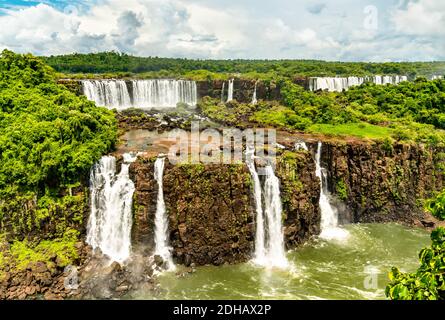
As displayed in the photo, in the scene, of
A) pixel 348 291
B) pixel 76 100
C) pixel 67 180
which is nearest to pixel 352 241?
pixel 348 291

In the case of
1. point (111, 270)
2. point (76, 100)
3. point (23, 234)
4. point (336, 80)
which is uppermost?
point (336, 80)

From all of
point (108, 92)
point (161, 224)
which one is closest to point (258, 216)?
point (161, 224)

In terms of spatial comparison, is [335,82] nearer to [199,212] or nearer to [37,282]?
[199,212]

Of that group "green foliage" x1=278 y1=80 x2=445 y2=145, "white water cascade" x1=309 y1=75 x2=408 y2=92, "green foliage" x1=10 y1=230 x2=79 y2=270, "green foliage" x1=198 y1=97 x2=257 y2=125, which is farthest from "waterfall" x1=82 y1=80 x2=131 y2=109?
"white water cascade" x1=309 y1=75 x2=408 y2=92

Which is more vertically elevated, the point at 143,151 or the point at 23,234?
the point at 143,151

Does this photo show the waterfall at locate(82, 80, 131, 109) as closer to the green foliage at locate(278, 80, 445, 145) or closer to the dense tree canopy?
the dense tree canopy

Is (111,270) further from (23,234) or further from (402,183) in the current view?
(402,183)
